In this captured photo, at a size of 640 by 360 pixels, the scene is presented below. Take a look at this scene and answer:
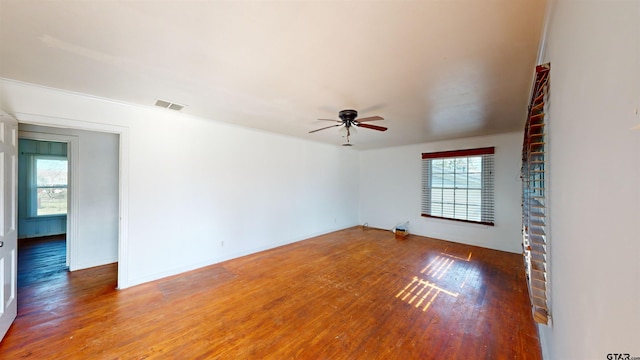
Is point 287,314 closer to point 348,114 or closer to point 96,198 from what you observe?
point 348,114

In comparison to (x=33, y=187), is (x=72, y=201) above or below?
below

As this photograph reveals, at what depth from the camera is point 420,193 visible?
6.07 metres

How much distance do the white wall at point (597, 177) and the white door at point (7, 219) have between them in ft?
12.8

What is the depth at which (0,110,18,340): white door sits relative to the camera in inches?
82.9

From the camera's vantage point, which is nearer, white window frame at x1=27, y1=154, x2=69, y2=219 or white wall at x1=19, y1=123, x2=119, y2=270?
white wall at x1=19, y1=123, x2=119, y2=270

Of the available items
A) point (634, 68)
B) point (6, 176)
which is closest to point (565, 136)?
point (634, 68)

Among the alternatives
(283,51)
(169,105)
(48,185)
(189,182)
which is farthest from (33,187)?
(283,51)

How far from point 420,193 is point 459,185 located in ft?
3.02

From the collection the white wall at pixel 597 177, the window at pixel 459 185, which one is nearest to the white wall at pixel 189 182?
the window at pixel 459 185

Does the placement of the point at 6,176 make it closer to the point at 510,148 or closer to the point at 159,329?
the point at 159,329

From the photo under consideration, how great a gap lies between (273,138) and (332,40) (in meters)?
3.47

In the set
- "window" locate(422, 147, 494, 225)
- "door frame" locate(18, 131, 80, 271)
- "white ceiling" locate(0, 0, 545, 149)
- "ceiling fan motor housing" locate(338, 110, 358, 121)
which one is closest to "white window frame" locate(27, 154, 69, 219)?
"door frame" locate(18, 131, 80, 271)

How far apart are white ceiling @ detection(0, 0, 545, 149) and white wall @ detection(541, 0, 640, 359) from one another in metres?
0.58

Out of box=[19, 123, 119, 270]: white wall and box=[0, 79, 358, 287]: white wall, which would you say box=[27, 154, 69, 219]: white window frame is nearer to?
box=[19, 123, 119, 270]: white wall
